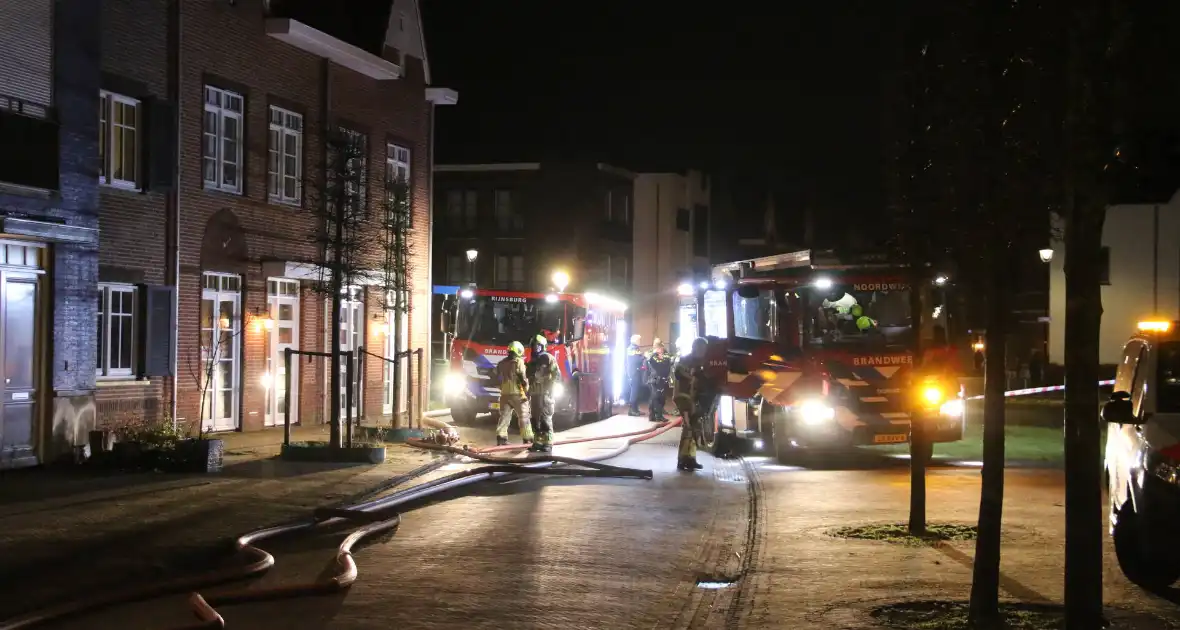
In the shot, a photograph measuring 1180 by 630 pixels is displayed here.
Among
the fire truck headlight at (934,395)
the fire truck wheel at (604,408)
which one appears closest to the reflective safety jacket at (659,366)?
the fire truck wheel at (604,408)

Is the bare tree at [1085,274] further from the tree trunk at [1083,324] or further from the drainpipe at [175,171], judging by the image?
the drainpipe at [175,171]

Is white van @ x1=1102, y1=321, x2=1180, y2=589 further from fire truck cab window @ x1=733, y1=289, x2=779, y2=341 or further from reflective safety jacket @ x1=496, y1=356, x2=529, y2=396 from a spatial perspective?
reflective safety jacket @ x1=496, y1=356, x2=529, y2=396

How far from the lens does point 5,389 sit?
642 inches

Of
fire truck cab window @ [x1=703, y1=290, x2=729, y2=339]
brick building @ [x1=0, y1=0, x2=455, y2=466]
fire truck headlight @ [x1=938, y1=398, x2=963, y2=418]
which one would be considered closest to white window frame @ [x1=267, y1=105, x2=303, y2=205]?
brick building @ [x1=0, y1=0, x2=455, y2=466]

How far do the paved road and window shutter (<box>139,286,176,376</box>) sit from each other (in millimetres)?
6730

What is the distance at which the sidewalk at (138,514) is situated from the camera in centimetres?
1002

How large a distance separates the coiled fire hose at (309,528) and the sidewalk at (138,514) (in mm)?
368

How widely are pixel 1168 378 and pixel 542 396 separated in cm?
1178

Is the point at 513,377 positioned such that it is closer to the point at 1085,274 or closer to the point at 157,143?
the point at 157,143

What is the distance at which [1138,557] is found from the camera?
392 inches

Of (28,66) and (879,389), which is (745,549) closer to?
(879,389)

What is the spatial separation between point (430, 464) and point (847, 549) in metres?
8.02

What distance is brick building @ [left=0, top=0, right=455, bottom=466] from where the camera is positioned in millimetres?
16906

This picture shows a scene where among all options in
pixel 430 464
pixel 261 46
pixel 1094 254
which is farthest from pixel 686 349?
pixel 1094 254
